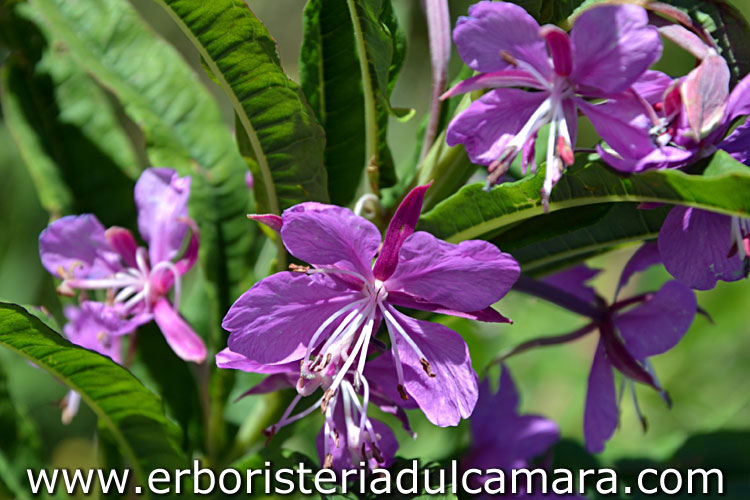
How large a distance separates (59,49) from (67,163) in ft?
0.73

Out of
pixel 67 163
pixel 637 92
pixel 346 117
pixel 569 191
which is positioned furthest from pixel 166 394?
pixel 637 92

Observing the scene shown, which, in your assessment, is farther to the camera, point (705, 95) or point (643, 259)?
point (643, 259)

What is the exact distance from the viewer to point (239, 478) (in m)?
1.19

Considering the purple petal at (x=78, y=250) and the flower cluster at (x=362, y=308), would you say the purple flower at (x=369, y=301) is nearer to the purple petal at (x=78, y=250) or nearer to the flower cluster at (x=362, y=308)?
the flower cluster at (x=362, y=308)

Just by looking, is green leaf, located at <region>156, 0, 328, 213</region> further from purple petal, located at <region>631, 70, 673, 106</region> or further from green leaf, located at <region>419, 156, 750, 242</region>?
purple petal, located at <region>631, 70, 673, 106</region>

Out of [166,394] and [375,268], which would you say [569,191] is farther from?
[166,394]

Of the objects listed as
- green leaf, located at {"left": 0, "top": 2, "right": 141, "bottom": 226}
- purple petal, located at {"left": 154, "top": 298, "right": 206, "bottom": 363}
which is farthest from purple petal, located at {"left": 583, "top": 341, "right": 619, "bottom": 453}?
green leaf, located at {"left": 0, "top": 2, "right": 141, "bottom": 226}

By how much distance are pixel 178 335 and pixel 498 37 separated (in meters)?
0.66

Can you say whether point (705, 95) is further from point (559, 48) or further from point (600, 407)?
point (600, 407)

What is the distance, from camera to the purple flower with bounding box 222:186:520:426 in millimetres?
868

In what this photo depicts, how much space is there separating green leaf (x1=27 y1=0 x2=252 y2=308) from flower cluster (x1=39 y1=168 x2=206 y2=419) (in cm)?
14

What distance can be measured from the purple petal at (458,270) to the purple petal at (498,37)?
0.69 feet

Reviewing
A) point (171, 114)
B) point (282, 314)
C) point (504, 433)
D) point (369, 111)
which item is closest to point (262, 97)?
point (369, 111)

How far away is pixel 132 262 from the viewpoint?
1.23m
